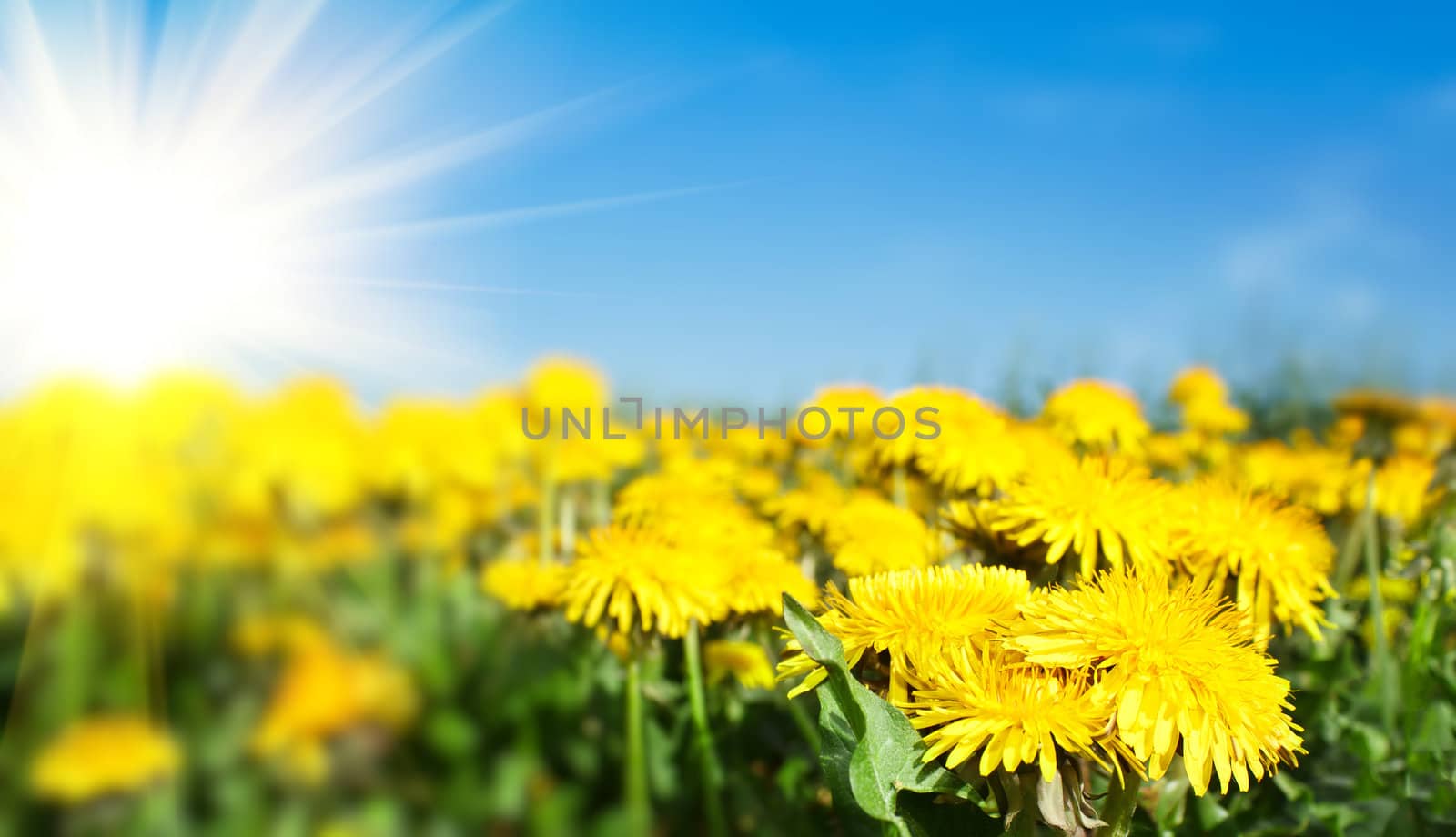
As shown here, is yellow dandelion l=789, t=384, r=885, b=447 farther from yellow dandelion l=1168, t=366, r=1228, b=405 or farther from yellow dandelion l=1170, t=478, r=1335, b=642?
yellow dandelion l=1168, t=366, r=1228, b=405

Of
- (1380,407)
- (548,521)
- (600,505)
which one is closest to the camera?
(548,521)

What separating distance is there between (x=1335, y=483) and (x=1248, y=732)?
1.24 meters

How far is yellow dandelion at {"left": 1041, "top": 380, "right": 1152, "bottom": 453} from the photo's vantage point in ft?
5.22

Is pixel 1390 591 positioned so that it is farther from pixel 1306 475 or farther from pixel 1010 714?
pixel 1010 714

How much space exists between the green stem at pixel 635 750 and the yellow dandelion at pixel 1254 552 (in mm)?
614

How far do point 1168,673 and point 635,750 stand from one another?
2.38 ft

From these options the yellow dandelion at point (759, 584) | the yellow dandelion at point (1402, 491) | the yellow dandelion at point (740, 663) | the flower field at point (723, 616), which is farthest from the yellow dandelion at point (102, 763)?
the yellow dandelion at point (1402, 491)

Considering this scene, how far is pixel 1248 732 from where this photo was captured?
0.59 meters

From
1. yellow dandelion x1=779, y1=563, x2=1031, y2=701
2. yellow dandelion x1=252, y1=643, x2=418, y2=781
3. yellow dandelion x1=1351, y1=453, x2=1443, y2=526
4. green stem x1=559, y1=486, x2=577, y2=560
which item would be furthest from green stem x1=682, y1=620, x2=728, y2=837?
yellow dandelion x1=252, y1=643, x2=418, y2=781

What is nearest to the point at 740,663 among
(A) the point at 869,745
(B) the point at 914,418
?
(B) the point at 914,418

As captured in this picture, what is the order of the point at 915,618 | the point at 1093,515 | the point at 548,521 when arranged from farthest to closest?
the point at 548,521 < the point at 1093,515 < the point at 915,618

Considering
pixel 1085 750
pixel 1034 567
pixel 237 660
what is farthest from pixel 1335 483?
pixel 237 660

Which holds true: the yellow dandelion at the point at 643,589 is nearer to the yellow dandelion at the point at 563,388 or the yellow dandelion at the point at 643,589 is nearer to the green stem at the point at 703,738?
the green stem at the point at 703,738

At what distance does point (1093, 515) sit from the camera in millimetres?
853
